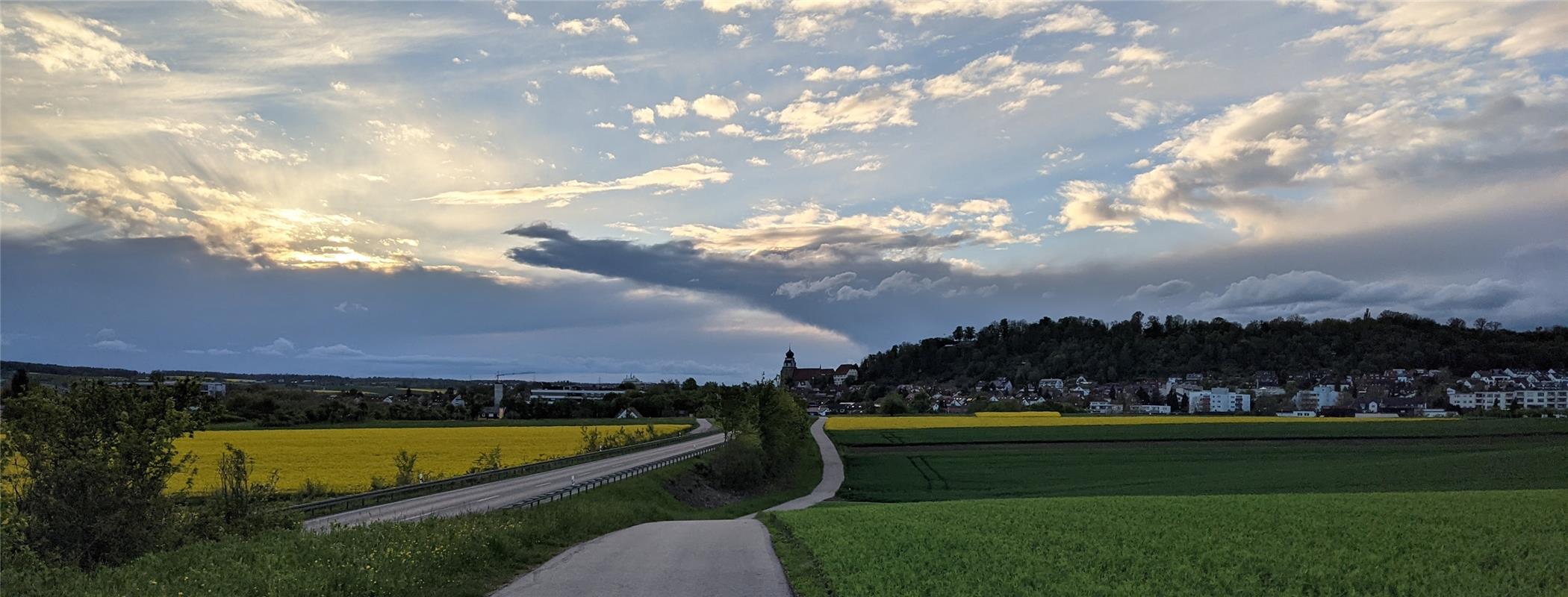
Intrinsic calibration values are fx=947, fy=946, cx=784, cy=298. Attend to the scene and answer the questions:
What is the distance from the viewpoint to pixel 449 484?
149 feet

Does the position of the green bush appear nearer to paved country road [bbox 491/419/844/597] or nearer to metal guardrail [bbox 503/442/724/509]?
metal guardrail [bbox 503/442/724/509]

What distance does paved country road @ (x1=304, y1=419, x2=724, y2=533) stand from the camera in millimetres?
31219

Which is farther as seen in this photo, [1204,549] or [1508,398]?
[1508,398]

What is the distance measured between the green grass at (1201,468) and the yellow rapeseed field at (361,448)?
2507 centimetres

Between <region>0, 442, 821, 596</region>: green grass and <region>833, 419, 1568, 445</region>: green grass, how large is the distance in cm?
6905

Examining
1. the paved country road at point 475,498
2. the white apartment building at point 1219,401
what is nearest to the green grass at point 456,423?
the paved country road at point 475,498

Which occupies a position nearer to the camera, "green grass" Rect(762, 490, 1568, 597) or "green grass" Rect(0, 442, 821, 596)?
"green grass" Rect(0, 442, 821, 596)

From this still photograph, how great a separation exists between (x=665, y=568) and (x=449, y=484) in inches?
1171

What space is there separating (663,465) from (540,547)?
30.8 metres

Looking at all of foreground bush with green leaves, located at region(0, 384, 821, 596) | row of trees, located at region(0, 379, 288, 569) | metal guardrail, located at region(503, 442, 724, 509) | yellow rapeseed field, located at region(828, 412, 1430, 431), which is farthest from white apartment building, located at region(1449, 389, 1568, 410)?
row of trees, located at region(0, 379, 288, 569)

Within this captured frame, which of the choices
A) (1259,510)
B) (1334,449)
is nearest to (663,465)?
(1259,510)

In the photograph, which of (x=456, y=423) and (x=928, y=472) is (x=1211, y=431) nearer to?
(x=928, y=472)

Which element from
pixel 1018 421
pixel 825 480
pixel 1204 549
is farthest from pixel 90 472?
pixel 1018 421

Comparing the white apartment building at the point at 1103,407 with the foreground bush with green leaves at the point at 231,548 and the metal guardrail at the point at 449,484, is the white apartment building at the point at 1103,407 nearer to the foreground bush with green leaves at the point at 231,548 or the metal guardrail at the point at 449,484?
the metal guardrail at the point at 449,484
